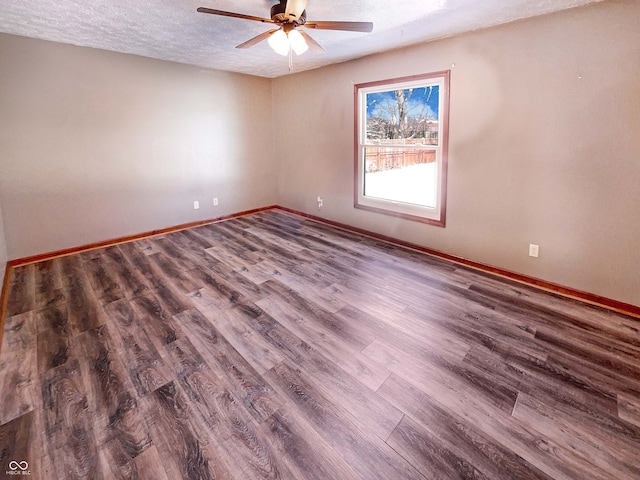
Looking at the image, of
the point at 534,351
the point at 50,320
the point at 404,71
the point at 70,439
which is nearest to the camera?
the point at 70,439

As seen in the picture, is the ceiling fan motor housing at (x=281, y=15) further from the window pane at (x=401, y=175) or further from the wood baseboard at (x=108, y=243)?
the wood baseboard at (x=108, y=243)

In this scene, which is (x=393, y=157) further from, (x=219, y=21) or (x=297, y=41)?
(x=219, y=21)

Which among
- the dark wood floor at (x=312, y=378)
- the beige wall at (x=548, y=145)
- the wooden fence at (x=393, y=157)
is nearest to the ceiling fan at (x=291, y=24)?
the beige wall at (x=548, y=145)

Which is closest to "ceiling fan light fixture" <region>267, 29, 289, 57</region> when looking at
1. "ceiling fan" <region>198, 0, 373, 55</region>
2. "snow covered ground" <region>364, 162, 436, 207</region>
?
"ceiling fan" <region>198, 0, 373, 55</region>

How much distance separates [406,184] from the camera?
163 inches

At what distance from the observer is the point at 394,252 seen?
393 cm

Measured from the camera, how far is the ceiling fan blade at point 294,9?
206 cm

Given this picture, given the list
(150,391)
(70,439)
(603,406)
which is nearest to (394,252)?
(603,406)

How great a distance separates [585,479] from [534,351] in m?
0.90

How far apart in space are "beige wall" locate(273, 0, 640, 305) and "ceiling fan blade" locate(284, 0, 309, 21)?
188cm

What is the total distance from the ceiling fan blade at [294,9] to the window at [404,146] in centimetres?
188

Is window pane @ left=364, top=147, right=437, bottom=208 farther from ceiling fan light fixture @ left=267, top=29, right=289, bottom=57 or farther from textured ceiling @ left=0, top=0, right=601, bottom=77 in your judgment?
ceiling fan light fixture @ left=267, top=29, right=289, bottom=57

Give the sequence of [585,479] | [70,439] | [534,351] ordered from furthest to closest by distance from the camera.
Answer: [534,351]
[70,439]
[585,479]

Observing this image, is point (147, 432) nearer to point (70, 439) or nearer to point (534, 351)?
point (70, 439)
